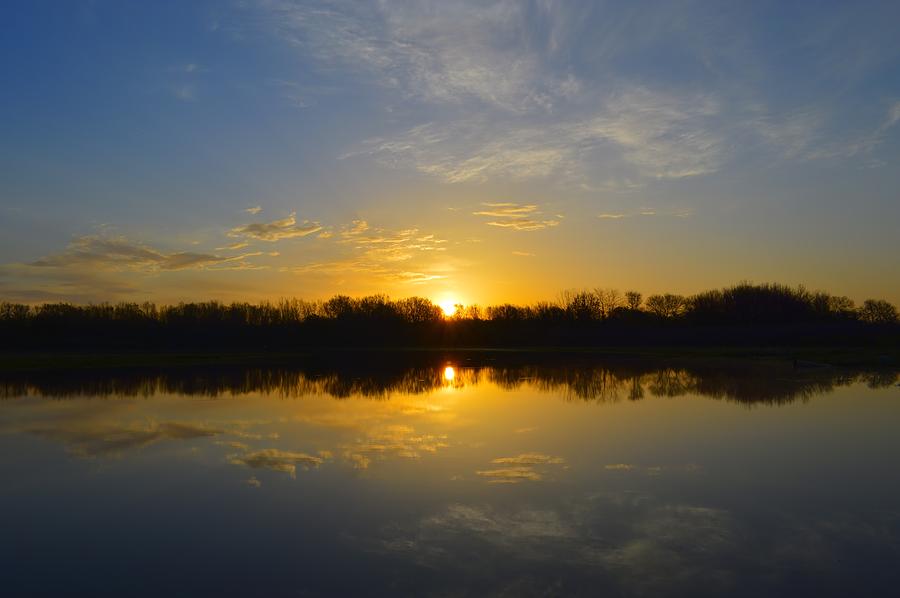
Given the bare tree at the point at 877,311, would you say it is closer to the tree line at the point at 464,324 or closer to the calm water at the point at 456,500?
the tree line at the point at 464,324

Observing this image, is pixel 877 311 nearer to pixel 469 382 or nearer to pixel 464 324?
pixel 464 324

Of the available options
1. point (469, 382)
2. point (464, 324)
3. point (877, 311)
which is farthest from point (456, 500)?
point (877, 311)

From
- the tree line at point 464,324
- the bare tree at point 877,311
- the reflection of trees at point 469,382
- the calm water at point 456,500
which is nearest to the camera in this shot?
the calm water at point 456,500

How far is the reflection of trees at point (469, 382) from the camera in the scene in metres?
26.0

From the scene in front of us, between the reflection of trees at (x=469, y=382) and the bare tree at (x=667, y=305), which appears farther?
the bare tree at (x=667, y=305)

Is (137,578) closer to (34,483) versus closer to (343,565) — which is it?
(343,565)

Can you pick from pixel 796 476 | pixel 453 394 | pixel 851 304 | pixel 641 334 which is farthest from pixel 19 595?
pixel 851 304

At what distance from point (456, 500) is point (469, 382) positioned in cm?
2276

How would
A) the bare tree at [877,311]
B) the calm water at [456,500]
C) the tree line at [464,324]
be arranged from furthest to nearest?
the bare tree at [877,311] → the tree line at [464,324] → the calm water at [456,500]

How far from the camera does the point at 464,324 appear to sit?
105 metres

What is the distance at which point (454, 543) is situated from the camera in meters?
8.15

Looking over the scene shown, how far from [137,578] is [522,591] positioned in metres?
4.25

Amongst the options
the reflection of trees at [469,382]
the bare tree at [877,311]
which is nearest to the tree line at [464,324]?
the bare tree at [877,311]

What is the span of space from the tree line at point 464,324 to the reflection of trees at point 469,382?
43.6 metres
